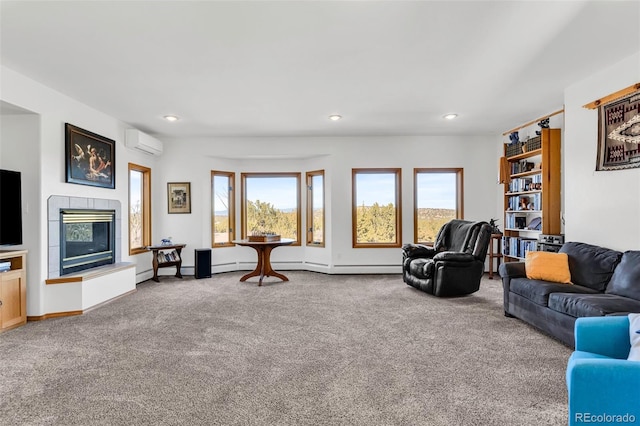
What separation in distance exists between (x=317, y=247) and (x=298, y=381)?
460 centimetres

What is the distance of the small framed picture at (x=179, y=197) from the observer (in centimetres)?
660

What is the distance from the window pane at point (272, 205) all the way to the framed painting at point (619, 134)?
498 centimetres

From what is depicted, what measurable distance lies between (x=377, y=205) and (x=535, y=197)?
8.71ft

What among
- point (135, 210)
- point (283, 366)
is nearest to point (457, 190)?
point (283, 366)

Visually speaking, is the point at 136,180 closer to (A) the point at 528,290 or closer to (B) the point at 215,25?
(B) the point at 215,25

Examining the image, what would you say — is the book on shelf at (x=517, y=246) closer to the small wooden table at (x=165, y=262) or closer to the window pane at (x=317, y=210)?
the window pane at (x=317, y=210)

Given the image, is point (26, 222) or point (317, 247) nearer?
point (26, 222)

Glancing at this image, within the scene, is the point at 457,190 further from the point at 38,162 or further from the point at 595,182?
the point at 38,162

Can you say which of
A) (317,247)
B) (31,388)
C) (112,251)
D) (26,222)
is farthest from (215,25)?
(317,247)

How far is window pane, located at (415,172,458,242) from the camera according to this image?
6.81 meters

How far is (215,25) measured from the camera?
8.89 feet

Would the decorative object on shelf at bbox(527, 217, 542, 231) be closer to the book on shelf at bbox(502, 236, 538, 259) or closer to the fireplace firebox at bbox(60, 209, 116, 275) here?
the book on shelf at bbox(502, 236, 538, 259)

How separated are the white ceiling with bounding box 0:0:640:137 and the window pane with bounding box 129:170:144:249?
1.50 metres

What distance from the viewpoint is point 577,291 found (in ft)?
10.6
